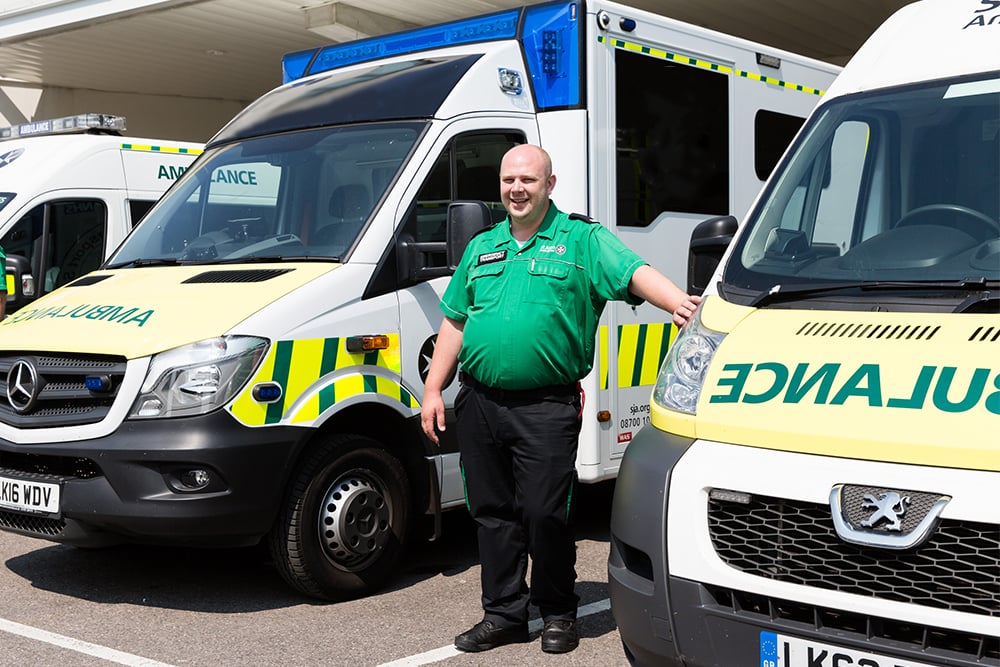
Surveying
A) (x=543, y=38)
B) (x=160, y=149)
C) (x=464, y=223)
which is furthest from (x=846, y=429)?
(x=160, y=149)

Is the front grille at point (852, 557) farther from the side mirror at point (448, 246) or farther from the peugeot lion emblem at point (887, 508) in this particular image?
the side mirror at point (448, 246)

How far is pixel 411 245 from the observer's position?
5.45 metres

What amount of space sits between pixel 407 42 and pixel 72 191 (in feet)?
12.1

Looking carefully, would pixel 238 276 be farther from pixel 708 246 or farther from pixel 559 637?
pixel 708 246

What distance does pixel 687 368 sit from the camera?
141 inches

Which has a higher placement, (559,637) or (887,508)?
(887,508)

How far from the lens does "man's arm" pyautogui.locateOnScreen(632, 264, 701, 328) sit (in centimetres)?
410

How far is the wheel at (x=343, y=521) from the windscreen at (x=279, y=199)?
0.90 m

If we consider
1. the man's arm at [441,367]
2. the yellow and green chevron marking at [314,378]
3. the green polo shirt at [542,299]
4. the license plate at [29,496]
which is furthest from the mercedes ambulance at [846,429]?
the license plate at [29,496]

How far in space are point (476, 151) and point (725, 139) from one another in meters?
1.60

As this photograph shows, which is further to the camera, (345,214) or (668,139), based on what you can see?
(668,139)

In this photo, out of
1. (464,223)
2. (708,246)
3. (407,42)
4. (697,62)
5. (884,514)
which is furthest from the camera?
(407,42)

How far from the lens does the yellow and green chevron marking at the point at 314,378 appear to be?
495 cm

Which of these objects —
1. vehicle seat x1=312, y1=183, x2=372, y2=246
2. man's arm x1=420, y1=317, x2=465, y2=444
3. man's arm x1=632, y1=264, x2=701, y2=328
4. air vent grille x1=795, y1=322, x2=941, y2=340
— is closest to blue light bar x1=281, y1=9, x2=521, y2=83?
vehicle seat x1=312, y1=183, x2=372, y2=246
